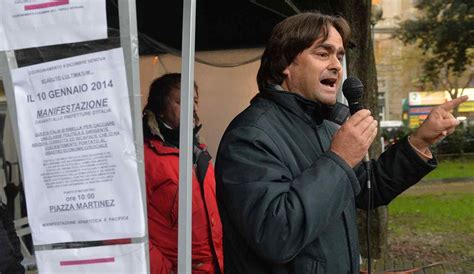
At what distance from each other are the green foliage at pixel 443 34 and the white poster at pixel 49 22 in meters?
16.5

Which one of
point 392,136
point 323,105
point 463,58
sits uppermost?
point 323,105

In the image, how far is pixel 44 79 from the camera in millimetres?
1686

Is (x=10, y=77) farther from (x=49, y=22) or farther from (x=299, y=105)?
(x=299, y=105)

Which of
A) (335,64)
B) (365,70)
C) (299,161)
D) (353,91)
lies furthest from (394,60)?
(299,161)

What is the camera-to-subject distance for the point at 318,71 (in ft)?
6.56

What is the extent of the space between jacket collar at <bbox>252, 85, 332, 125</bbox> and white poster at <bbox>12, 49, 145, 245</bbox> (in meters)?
0.59

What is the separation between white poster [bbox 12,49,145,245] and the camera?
5.36 feet

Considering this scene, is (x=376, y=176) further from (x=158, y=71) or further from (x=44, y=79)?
(x=158, y=71)

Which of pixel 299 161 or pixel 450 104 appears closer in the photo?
pixel 299 161

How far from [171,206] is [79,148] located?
1.25 m

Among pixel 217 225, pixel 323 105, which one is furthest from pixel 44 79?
pixel 217 225

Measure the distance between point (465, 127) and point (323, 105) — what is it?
67.3 feet

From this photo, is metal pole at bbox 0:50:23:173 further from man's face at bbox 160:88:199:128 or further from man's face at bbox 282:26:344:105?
man's face at bbox 160:88:199:128

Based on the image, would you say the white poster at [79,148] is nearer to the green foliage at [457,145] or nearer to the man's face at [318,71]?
the man's face at [318,71]
